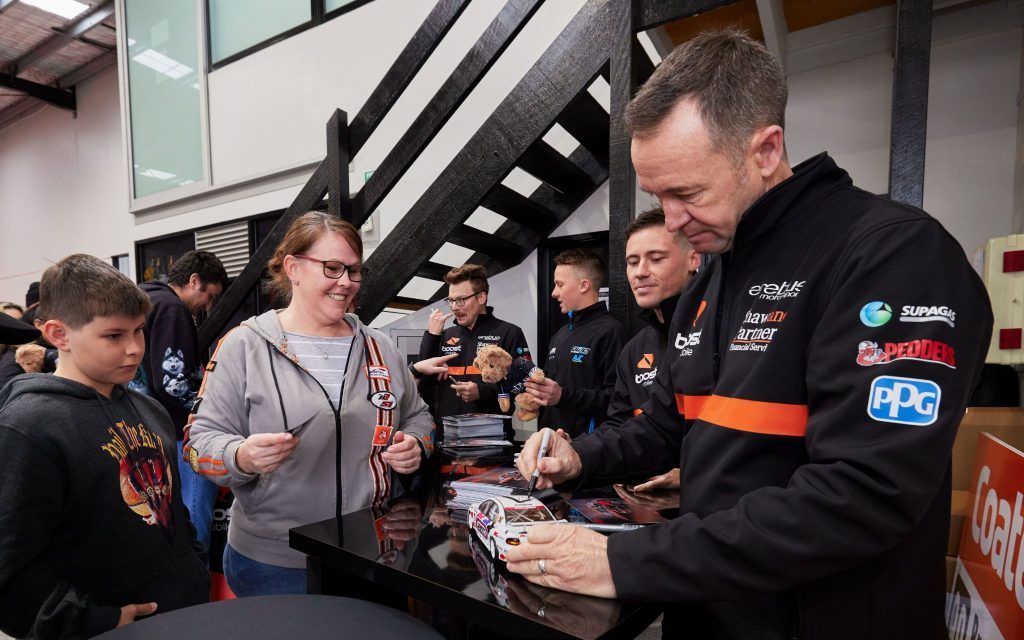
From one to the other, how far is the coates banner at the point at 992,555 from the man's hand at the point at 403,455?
4.96ft

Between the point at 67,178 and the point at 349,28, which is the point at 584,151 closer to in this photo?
the point at 349,28

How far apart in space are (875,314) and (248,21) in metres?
7.16

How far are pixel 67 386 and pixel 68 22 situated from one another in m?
8.83

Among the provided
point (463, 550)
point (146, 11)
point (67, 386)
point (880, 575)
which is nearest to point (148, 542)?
point (67, 386)

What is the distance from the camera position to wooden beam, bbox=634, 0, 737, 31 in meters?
2.22

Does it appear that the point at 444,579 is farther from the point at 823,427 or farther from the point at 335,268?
the point at 335,268

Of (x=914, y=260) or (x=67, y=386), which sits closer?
(x=914, y=260)

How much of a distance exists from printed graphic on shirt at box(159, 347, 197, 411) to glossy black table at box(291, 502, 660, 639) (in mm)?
2164

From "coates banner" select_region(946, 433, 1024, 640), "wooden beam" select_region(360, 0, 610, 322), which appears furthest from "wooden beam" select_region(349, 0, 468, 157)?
"coates banner" select_region(946, 433, 1024, 640)

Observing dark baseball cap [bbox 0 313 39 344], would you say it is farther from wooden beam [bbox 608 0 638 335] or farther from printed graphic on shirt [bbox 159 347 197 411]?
wooden beam [bbox 608 0 638 335]

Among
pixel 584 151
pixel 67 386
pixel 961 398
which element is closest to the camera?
pixel 961 398

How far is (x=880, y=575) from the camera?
2.66 feet

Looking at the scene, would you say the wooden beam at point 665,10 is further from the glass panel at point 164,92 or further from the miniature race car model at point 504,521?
the glass panel at point 164,92

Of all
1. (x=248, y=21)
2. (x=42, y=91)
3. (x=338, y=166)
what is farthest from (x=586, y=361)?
(x=42, y=91)
